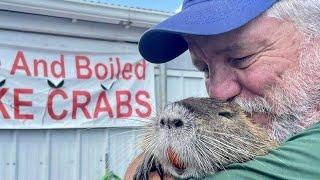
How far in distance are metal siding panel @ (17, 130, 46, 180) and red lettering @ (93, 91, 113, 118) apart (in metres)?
0.64

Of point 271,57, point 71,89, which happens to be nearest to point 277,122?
point 271,57

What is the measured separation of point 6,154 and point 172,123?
11.4 feet

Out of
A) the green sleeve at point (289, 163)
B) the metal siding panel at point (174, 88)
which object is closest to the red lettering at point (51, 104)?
the metal siding panel at point (174, 88)

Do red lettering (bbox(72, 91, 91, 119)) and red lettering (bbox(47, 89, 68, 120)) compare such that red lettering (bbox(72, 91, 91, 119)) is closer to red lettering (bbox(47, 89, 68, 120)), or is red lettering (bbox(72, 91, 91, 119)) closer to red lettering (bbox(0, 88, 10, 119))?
red lettering (bbox(47, 89, 68, 120))

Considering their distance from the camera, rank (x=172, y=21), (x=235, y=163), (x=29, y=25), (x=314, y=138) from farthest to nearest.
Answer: (x=29, y=25) < (x=172, y=21) < (x=235, y=163) < (x=314, y=138)

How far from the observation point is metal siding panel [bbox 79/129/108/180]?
208 inches

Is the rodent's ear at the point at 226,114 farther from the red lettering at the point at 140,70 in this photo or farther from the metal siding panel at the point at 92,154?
the red lettering at the point at 140,70

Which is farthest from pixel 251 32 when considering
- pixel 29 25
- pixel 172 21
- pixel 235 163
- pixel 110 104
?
pixel 110 104

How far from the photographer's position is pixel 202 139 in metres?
1.53

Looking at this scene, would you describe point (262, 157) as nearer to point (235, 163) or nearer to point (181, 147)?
point (235, 163)

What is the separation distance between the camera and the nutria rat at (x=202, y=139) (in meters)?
1.51

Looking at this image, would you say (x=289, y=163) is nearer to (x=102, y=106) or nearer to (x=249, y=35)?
(x=249, y=35)

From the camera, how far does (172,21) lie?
1.79 m

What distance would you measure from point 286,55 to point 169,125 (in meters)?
0.42
